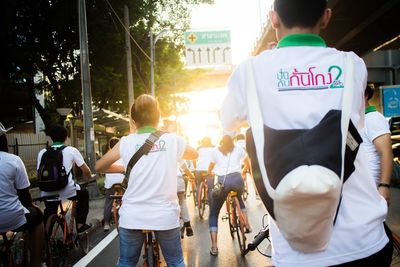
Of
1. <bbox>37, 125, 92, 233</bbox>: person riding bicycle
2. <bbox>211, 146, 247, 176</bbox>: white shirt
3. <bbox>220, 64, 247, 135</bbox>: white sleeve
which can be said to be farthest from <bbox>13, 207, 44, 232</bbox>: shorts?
<bbox>220, 64, 247, 135</bbox>: white sleeve

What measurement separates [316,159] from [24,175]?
3.70 metres

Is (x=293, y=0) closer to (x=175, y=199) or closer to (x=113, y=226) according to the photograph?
(x=175, y=199)

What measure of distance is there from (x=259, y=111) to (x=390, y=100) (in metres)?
19.3

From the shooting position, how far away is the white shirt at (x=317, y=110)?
4.83ft

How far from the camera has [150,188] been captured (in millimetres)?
3385

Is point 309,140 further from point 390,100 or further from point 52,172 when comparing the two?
point 390,100

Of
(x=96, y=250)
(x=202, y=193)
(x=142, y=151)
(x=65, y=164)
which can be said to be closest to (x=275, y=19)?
(x=142, y=151)

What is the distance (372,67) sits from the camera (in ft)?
90.2

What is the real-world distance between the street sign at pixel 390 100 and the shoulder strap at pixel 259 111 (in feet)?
61.3

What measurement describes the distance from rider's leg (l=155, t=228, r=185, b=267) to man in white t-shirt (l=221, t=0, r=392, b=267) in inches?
79.3

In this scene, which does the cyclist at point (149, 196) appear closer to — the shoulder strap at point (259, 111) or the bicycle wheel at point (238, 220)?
the shoulder strap at point (259, 111)

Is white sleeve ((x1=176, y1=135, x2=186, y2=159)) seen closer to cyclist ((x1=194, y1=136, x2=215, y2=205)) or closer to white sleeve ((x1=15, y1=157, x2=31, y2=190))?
white sleeve ((x1=15, y1=157, x2=31, y2=190))

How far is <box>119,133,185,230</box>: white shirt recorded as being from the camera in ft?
11.0

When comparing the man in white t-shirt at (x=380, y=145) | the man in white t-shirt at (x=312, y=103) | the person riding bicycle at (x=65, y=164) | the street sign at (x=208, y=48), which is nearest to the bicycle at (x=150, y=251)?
the man in white t-shirt at (x=380, y=145)
